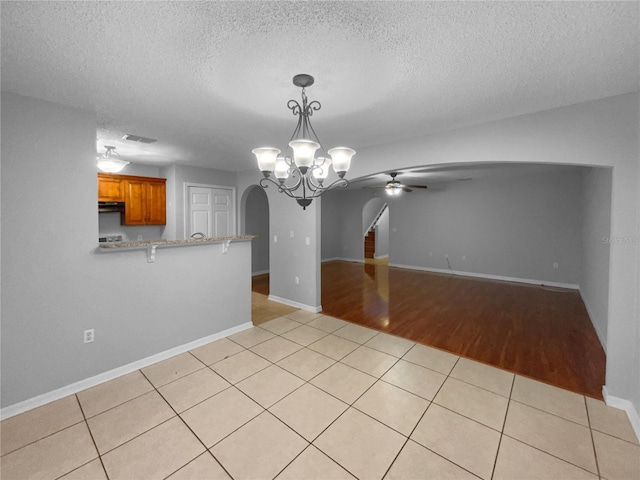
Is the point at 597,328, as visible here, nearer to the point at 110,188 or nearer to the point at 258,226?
the point at 258,226

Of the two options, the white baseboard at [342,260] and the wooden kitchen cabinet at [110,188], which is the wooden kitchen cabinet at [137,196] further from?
the white baseboard at [342,260]

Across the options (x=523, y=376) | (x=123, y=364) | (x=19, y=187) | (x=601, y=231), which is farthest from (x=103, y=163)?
(x=601, y=231)

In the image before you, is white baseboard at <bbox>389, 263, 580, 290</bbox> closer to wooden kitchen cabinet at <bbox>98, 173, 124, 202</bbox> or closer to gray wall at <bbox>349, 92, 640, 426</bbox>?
gray wall at <bbox>349, 92, 640, 426</bbox>

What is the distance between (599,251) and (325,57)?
453 cm

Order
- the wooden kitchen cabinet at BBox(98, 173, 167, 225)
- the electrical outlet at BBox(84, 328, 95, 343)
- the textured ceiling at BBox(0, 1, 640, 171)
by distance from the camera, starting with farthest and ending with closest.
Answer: the wooden kitchen cabinet at BBox(98, 173, 167, 225)
the electrical outlet at BBox(84, 328, 95, 343)
the textured ceiling at BBox(0, 1, 640, 171)

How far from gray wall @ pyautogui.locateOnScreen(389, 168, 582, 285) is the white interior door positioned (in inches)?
198

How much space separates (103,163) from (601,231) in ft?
21.6

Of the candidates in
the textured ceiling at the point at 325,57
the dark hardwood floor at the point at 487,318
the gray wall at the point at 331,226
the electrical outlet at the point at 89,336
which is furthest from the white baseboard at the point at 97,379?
the gray wall at the point at 331,226

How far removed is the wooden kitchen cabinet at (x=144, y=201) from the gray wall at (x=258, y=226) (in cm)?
205

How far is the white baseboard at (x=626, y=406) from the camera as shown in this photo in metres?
1.97

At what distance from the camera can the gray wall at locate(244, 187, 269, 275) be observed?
23.0 feet

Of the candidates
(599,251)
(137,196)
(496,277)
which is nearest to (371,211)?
(496,277)

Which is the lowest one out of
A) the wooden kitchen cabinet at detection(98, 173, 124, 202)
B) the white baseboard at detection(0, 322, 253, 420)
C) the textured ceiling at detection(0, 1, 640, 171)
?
the white baseboard at detection(0, 322, 253, 420)

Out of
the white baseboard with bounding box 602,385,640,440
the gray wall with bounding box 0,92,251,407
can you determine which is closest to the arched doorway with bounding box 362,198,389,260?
the white baseboard with bounding box 602,385,640,440
